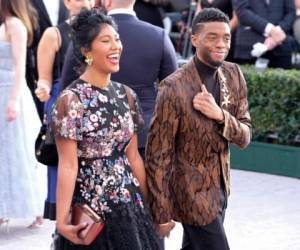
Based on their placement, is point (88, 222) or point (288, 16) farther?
point (288, 16)

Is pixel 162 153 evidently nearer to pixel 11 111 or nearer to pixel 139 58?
pixel 139 58

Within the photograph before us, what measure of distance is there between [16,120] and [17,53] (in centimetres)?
57

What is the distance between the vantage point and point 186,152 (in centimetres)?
504

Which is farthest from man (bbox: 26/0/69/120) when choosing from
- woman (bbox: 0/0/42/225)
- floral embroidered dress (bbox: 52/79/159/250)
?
floral embroidered dress (bbox: 52/79/159/250)

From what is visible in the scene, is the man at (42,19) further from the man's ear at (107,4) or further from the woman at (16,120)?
the man's ear at (107,4)

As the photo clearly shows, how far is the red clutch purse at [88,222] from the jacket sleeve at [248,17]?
6387mm

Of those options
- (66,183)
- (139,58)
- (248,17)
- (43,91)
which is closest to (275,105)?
(248,17)

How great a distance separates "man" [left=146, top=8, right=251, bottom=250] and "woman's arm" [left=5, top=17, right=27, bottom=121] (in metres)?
2.56

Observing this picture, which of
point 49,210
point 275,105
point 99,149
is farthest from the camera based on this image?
point 275,105

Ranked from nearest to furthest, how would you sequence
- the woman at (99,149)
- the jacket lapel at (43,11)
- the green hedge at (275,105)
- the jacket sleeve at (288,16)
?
the woman at (99,149) → the jacket lapel at (43,11) → the green hedge at (275,105) → the jacket sleeve at (288,16)

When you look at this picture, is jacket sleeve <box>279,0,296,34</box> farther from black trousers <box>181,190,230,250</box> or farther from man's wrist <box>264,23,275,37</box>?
black trousers <box>181,190,230,250</box>

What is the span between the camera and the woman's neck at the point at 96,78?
4840 millimetres

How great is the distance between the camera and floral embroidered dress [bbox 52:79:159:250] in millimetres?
4730

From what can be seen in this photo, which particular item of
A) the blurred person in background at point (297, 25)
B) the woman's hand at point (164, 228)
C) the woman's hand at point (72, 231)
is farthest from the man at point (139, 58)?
the blurred person in background at point (297, 25)
